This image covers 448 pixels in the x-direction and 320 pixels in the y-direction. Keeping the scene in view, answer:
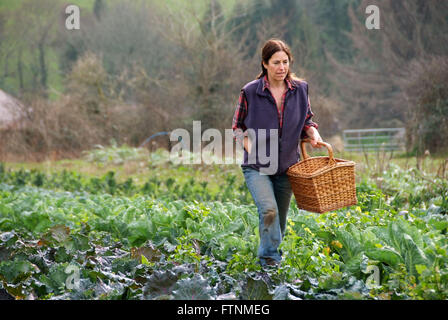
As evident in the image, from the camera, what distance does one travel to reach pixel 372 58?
80.7 feet

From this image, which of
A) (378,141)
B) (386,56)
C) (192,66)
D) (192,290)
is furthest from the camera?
(386,56)

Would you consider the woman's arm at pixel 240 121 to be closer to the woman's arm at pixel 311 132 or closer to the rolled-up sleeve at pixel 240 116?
the rolled-up sleeve at pixel 240 116

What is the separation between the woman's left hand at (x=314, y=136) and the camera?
337 centimetres

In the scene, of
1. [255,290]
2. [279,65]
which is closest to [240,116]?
[279,65]

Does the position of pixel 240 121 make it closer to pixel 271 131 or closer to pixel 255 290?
pixel 271 131

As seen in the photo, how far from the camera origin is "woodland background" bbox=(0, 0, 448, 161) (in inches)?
627

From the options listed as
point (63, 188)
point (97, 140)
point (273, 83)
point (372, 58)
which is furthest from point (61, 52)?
point (273, 83)

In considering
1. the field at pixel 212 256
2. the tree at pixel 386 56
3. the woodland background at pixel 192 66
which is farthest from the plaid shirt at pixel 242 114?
the tree at pixel 386 56

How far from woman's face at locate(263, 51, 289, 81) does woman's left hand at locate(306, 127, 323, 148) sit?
41 centimetres

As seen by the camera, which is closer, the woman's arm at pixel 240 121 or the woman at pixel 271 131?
the woman at pixel 271 131

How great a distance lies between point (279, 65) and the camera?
3305mm

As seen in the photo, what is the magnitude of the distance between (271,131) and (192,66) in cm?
1335

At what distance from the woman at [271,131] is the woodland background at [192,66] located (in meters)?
6.52
